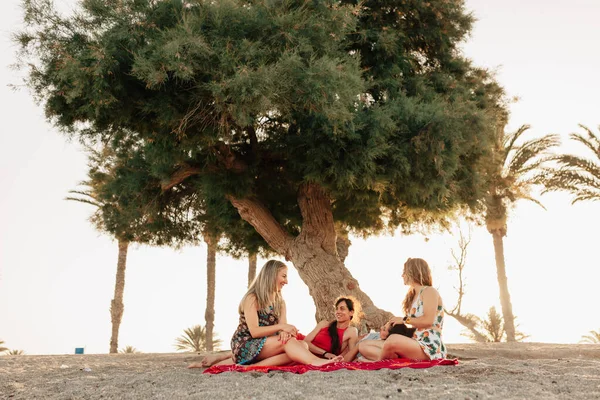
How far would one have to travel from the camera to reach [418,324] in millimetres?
7109

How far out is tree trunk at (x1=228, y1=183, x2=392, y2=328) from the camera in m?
13.1

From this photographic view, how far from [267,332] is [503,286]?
18361 millimetres

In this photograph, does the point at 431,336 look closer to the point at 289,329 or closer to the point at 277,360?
the point at 289,329

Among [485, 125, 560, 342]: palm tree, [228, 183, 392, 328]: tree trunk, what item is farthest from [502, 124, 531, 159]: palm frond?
[228, 183, 392, 328]: tree trunk

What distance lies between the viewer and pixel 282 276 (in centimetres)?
734

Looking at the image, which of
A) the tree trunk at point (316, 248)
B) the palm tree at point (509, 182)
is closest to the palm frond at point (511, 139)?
the palm tree at point (509, 182)

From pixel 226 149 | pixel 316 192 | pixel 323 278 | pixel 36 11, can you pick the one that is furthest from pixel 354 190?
pixel 36 11

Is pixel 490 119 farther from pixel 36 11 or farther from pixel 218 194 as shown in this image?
pixel 36 11

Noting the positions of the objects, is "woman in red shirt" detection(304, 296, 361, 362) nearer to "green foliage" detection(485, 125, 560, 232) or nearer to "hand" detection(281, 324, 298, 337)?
"hand" detection(281, 324, 298, 337)

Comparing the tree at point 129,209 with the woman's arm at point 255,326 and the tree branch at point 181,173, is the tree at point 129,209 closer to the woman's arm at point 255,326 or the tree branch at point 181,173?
the tree branch at point 181,173

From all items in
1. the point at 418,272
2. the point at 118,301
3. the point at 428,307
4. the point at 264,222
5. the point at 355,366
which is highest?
the point at 264,222

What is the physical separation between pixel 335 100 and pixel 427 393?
19.4 feet

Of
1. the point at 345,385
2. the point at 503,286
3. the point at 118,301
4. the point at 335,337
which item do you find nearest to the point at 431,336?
the point at 335,337

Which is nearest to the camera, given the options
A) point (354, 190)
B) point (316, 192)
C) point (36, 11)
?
point (36, 11)
